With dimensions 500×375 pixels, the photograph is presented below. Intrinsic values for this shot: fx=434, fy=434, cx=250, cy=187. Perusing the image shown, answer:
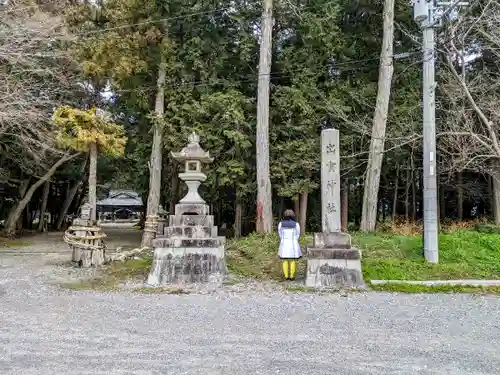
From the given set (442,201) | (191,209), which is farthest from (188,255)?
(442,201)

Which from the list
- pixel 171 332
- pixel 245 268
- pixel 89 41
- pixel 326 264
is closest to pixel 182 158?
pixel 245 268

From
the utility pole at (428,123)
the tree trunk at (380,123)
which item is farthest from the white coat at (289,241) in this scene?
the tree trunk at (380,123)

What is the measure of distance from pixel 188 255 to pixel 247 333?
3.35 m

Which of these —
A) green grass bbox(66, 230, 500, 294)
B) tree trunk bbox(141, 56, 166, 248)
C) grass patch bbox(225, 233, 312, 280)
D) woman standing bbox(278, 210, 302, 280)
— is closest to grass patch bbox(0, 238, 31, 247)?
tree trunk bbox(141, 56, 166, 248)

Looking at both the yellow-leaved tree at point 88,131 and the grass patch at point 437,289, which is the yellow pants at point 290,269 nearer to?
the grass patch at point 437,289

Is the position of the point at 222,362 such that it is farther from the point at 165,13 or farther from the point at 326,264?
the point at 165,13

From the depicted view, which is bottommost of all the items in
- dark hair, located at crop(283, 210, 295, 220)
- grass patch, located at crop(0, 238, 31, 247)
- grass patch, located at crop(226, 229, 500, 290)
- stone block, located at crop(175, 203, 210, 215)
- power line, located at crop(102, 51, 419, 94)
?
grass patch, located at crop(0, 238, 31, 247)

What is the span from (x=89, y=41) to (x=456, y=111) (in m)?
10.3

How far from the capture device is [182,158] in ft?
27.2

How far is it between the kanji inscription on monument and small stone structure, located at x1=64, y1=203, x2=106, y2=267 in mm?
5035

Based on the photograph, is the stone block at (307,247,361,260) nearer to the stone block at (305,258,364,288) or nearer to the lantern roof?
the stone block at (305,258,364,288)

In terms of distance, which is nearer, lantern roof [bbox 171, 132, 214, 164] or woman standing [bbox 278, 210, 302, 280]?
woman standing [bbox 278, 210, 302, 280]

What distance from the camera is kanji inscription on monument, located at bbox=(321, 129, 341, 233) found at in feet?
23.9

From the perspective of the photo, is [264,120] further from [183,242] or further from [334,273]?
[334,273]
